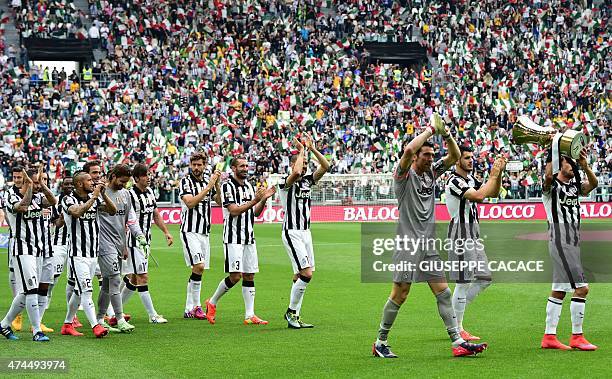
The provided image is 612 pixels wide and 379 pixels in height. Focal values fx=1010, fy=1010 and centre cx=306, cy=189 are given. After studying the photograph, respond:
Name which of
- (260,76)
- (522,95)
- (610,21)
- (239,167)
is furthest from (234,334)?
(610,21)

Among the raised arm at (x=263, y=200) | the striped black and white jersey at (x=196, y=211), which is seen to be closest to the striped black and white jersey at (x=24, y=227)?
the striped black and white jersey at (x=196, y=211)

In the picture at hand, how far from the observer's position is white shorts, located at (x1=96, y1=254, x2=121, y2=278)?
43.9 ft

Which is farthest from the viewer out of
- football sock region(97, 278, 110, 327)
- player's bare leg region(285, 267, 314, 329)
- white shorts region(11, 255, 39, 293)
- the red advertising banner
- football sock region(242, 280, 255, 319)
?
the red advertising banner

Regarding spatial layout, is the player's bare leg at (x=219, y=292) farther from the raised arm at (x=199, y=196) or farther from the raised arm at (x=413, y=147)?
the raised arm at (x=413, y=147)

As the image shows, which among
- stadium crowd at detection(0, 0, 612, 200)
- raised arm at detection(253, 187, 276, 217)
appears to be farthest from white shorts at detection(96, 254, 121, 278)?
stadium crowd at detection(0, 0, 612, 200)

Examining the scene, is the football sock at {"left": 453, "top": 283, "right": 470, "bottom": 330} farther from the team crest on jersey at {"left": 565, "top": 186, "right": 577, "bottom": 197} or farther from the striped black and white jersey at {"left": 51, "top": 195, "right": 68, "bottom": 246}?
the striped black and white jersey at {"left": 51, "top": 195, "right": 68, "bottom": 246}

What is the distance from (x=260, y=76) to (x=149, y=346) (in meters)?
A: 33.7

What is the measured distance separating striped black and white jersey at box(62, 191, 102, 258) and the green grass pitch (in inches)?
45.3

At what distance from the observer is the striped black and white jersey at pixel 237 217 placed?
48.2 ft

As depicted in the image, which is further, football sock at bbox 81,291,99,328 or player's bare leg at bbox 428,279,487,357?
football sock at bbox 81,291,99,328

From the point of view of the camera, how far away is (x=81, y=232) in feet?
43.1

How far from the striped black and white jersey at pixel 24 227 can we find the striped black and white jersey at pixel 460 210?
17.2 ft

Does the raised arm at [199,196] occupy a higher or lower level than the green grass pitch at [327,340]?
higher

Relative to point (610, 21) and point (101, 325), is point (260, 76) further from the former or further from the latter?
point (101, 325)
